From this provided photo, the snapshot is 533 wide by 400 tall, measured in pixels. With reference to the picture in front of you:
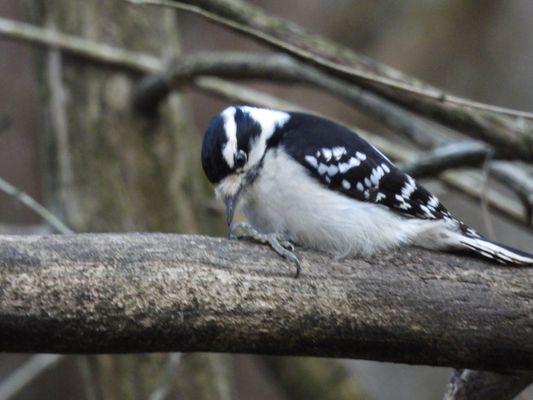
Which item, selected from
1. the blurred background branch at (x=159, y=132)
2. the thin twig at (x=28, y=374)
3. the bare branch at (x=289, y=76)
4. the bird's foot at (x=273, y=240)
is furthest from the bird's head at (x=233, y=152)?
the thin twig at (x=28, y=374)

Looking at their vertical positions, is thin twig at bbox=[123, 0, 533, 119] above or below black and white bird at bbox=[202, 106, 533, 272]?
above

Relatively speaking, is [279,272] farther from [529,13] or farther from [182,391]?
[529,13]

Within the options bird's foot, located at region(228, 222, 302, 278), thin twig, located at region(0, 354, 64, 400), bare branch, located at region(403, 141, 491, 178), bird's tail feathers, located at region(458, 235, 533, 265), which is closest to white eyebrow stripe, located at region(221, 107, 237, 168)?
bird's foot, located at region(228, 222, 302, 278)

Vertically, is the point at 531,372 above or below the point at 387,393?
above

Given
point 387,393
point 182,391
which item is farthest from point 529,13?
point 182,391

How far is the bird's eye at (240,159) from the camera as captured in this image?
10.7 ft

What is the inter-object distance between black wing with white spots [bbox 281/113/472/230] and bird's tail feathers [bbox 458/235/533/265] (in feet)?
0.82

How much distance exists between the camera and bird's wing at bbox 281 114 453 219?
3215mm

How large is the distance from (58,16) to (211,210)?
1477mm

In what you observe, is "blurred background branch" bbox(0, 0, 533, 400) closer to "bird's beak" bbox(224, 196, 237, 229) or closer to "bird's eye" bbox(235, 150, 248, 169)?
"bird's eye" bbox(235, 150, 248, 169)

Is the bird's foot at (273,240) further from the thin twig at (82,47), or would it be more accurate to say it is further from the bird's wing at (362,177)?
the thin twig at (82,47)

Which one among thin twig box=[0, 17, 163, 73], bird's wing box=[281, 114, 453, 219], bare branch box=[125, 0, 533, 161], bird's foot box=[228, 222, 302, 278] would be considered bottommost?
bird's foot box=[228, 222, 302, 278]

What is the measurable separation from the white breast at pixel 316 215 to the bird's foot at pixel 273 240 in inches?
9.3

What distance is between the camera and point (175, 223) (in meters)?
5.23
